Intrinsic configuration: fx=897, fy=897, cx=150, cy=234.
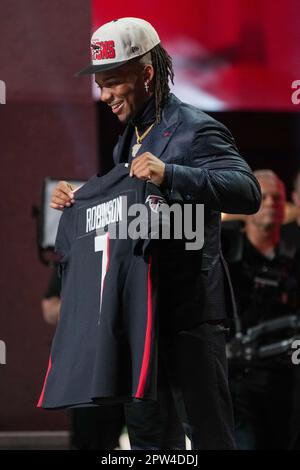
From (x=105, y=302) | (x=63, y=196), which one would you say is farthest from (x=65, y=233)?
(x=105, y=302)

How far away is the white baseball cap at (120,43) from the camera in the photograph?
1.99 metres

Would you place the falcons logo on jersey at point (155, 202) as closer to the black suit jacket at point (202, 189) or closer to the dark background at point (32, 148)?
the black suit jacket at point (202, 189)

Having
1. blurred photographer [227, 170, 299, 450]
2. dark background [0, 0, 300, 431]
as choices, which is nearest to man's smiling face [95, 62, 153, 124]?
blurred photographer [227, 170, 299, 450]

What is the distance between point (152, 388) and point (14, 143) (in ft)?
7.27

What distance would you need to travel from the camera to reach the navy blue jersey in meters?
1.92

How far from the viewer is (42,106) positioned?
152 inches

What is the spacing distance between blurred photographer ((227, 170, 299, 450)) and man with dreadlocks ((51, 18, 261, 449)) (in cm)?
138

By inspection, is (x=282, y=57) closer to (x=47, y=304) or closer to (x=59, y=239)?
(x=47, y=304)

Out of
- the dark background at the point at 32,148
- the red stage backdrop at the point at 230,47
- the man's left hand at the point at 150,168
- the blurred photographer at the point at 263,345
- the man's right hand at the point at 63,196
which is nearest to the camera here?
the man's left hand at the point at 150,168

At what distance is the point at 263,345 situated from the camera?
3.46 metres

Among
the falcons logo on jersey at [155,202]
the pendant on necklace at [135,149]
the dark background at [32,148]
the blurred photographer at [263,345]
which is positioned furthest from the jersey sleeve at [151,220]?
the dark background at [32,148]

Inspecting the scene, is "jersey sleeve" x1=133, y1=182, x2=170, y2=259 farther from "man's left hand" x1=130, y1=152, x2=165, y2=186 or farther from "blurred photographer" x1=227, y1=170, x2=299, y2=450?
"blurred photographer" x1=227, y1=170, x2=299, y2=450

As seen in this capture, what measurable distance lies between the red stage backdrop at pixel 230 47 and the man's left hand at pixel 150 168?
179 centimetres

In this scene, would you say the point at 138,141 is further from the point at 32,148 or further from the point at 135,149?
the point at 32,148
